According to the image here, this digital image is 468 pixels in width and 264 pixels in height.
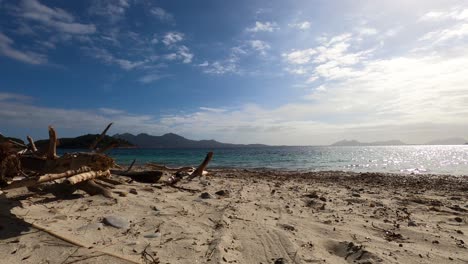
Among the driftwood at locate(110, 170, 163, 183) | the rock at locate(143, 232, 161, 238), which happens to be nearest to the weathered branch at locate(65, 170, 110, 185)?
the driftwood at locate(110, 170, 163, 183)

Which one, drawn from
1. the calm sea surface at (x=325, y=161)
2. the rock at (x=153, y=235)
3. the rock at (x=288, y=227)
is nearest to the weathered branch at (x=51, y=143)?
the rock at (x=153, y=235)

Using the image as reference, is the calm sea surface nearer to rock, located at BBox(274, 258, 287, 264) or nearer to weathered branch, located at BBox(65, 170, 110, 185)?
weathered branch, located at BBox(65, 170, 110, 185)

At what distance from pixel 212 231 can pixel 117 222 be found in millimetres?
1471

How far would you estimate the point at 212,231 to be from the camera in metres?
4.22

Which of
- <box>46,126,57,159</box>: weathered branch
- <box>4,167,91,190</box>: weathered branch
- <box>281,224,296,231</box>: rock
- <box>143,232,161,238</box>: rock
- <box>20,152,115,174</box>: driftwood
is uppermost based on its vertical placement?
<box>46,126,57,159</box>: weathered branch

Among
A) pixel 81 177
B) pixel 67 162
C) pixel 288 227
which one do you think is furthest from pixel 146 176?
pixel 288 227

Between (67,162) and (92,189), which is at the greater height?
(67,162)

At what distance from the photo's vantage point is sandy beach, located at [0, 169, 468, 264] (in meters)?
3.32

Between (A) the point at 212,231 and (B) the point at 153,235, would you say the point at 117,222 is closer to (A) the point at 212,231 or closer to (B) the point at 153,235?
(B) the point at 153,235

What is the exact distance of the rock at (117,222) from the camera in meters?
4.14

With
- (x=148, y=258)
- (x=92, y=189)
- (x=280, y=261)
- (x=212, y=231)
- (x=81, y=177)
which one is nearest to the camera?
(x=148, y=258)

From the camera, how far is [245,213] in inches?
212

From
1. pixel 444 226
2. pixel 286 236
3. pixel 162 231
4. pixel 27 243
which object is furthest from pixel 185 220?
pixel 444 226

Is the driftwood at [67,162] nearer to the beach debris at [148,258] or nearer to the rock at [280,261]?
the beach debris at [148,258]
